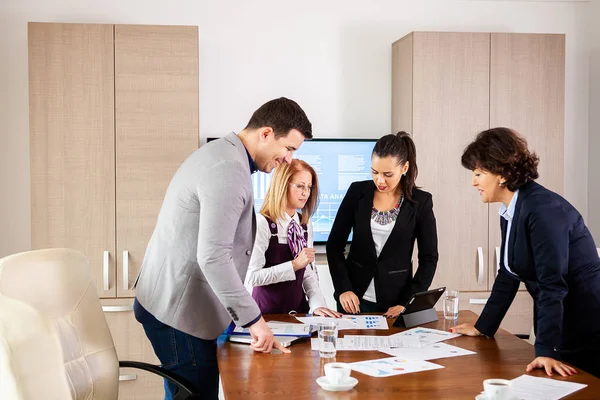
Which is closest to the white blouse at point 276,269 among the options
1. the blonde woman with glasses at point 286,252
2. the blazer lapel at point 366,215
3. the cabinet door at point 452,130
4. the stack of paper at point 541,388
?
the blonde woman with glasses at point 286,252

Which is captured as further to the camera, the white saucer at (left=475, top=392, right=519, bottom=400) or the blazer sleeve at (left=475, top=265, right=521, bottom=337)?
the blazer sleeve at (left=475, top=265, right=521, bottom=337)

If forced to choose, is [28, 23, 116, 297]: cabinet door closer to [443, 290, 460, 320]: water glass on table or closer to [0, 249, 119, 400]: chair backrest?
[0, 249, 119, 400]: chair backrest

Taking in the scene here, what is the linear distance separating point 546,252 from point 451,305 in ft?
2.44

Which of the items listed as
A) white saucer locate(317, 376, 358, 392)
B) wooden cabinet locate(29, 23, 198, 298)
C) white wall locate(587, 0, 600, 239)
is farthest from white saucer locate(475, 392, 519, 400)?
white wall locate(587, 0, 600, 239)

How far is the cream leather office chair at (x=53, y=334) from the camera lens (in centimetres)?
190

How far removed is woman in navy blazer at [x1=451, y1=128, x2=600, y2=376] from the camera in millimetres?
2086

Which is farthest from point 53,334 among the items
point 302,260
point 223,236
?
point 302,260

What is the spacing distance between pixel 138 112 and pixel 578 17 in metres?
3.07

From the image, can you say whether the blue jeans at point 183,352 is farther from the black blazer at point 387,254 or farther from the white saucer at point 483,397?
the white saucer at point 483,397

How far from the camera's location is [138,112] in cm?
400

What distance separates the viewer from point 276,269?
9.38 feet

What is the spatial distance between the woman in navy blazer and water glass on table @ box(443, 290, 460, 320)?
17.6 inches

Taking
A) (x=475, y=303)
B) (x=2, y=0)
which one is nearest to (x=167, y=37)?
(x=2, y=0)

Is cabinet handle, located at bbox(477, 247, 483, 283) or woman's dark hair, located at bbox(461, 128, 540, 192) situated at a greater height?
woman's dark hair, located at bbox(461, 128, 540, 192)
